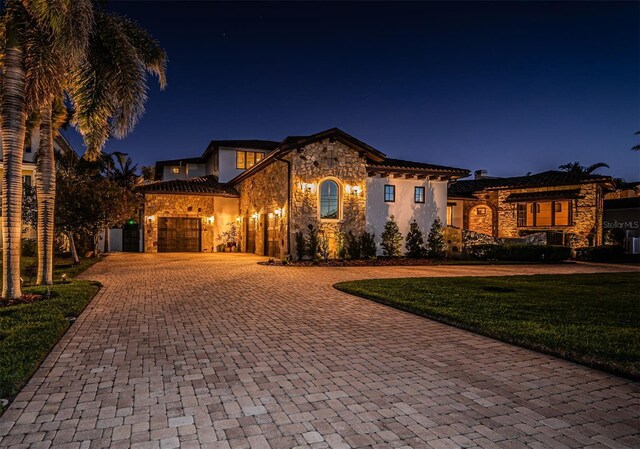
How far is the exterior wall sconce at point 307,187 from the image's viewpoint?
18219mm

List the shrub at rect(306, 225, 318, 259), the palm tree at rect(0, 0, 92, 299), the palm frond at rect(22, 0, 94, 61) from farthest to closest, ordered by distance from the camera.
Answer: the shrub at rect(306, 225, 318, 259)
the palm tree at rect(0, 0, 92, 299)
the palm frond at rect(22, 0, 94, 61)

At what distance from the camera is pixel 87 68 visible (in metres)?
10.3

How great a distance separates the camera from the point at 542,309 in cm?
771

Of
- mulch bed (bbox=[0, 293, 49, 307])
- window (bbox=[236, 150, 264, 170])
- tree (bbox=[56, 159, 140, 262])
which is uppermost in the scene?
window (bbox=[236, 150, 264, 170])

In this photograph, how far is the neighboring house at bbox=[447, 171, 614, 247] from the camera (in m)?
25.0

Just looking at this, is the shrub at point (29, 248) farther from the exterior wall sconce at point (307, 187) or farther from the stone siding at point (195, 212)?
the exterior wall sconce at point (307, 187)

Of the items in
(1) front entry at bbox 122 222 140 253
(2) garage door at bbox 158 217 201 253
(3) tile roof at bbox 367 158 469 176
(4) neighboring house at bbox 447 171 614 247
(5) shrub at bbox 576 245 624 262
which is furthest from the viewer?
(1) front entry at bbox 122 222 140 253

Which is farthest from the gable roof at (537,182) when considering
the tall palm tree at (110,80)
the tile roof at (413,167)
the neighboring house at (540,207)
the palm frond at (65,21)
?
the palm frond at (65,21)

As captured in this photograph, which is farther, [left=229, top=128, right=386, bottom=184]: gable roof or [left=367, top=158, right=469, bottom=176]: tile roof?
[left=367, top=158, right=469, bottom=176]: tile roof

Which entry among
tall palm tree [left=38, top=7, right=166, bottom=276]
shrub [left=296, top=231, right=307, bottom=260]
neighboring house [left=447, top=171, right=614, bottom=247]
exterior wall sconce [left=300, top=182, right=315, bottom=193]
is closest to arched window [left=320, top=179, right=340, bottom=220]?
exterior wall sconce [left=300, top=182, right=315, bottom=193]

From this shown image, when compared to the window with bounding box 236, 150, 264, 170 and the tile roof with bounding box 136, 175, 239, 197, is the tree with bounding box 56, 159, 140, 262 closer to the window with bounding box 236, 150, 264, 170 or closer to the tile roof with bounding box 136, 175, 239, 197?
the tile roof with bounding box 136, 175, 239, 197

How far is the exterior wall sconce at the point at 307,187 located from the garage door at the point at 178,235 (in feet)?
37.2

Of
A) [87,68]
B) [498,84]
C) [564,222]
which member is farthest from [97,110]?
[564,222]

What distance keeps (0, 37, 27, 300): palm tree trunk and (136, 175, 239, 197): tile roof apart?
56.1 feet
